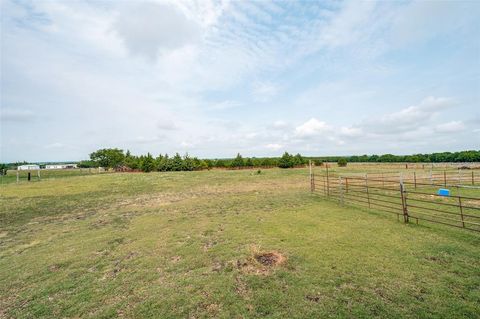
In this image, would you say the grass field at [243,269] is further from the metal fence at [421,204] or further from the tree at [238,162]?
the tree at [238,162]

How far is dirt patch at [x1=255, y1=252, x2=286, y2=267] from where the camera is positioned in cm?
535

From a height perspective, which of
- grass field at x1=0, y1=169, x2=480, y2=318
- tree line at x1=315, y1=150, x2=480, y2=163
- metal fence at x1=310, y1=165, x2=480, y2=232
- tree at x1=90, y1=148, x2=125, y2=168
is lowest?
grass field at x1=0, y1=169, x2=480, y2=318

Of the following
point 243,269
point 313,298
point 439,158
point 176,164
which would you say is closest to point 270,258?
point 243,269

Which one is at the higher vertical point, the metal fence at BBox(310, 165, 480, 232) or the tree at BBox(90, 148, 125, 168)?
the tree at BBox(90, 148, 125, 168)

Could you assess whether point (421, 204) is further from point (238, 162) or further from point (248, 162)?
point (248, 162)

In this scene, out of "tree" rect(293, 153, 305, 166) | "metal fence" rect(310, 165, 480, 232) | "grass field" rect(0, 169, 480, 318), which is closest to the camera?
"grass field" rect(0, 169, 480, 318)

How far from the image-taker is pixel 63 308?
4.00 metres

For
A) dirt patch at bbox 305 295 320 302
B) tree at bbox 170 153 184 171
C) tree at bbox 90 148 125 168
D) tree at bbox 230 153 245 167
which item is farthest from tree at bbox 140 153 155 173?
dirt patch at bbox 305 295 320 302

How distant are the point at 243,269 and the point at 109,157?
68865 millimetres

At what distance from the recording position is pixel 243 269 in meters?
5.12

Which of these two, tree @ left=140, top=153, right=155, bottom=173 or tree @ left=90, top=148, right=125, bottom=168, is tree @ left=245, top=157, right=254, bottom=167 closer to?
tree @ left=140, top=153, right=155, bottom=173

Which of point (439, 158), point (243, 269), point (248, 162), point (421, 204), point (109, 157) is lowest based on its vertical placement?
point (243, 269)

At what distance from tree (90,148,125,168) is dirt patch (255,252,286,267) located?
2587 inches

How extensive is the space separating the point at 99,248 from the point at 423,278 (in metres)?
8.61
